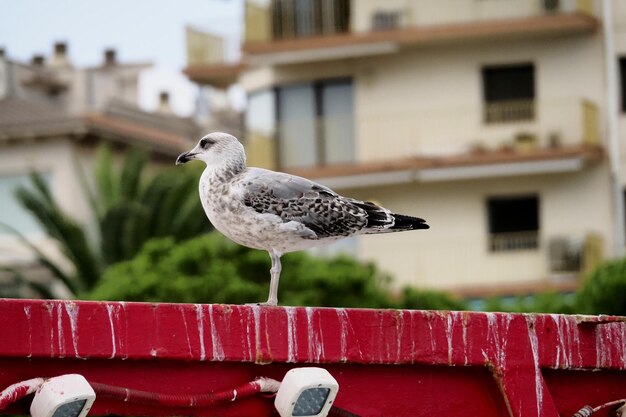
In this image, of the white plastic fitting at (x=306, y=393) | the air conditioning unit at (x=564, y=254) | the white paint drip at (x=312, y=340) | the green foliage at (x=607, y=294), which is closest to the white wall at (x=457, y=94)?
the air conditioning unit at (x=564, y=254)

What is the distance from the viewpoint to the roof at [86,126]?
4609 centimetres

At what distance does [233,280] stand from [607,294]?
749 cm

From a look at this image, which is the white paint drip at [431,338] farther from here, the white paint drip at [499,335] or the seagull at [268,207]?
the seagull at [268,207]

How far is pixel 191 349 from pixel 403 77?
29.9 meters

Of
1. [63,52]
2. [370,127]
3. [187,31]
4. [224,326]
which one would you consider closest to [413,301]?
[370,127]

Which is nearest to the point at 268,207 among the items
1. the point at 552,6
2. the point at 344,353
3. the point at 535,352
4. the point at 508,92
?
the point at 344,353

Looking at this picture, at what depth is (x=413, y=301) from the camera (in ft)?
91.0

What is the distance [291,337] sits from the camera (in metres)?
9.85

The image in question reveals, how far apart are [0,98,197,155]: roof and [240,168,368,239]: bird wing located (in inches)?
1414

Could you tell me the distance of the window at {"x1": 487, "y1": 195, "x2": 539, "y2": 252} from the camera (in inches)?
1490

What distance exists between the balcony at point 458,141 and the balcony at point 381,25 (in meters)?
1.42

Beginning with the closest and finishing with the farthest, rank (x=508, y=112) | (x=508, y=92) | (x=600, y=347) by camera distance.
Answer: (x=600, y=347) → (x=508, y=112) → (x=508, y=92)

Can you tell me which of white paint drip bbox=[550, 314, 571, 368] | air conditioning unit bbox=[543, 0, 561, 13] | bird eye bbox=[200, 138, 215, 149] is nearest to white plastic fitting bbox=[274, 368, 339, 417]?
bird eye bbox=[200, 138, 215, 149]

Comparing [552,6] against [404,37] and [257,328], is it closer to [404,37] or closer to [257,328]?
[404,37]
